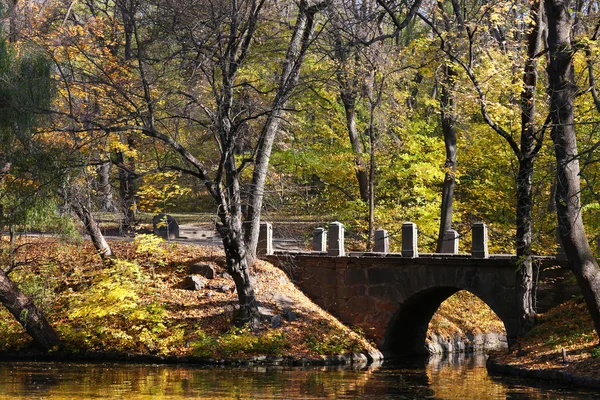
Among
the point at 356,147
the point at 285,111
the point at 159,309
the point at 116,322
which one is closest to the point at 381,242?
the point at 285,111

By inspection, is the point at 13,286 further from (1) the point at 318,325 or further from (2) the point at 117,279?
(1) the point at 318,325

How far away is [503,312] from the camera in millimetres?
22828

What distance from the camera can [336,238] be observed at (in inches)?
1023

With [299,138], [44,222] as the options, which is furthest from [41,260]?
[299,138]

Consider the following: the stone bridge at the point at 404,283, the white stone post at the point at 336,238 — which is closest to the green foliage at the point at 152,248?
the stone bridge at the point at 404,283

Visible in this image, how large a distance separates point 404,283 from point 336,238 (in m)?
2.55

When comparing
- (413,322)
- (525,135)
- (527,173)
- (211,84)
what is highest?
(211,84)

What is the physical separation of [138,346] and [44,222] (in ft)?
14.6

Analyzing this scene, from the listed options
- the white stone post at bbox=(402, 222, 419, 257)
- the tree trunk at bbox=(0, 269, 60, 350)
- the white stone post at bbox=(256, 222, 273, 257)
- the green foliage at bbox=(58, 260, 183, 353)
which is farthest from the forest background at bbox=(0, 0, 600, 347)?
the white stone post at bbox=(402, 222, 419, 257)

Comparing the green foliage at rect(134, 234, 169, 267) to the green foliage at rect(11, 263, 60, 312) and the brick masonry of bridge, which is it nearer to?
the green foliage at rect(11, 263, 60, 312)

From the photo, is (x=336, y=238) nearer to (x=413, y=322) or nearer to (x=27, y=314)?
(x=413, y=322)

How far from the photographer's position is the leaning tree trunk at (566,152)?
17562 millimetres

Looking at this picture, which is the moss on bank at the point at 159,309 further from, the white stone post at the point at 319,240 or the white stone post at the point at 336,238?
the white stone post at the point at 336,238

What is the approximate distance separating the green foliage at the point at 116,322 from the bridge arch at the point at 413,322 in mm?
6605
